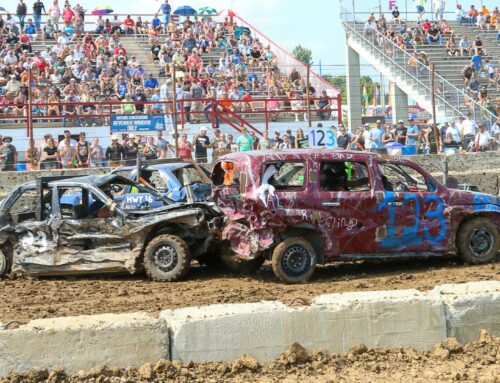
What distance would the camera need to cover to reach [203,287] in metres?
10.8

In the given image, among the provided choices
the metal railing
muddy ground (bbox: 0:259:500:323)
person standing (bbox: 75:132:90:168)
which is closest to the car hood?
muddy ground (bbox: 0:259:500:323)

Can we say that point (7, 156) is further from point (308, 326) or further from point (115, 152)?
point (308, 326)

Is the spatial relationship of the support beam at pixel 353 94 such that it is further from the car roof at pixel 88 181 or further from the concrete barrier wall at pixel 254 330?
the concrete barrier wall at pixel 254 330

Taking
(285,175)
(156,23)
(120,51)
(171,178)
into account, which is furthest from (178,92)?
(285,175)

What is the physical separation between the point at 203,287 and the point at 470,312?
4432 millimetres

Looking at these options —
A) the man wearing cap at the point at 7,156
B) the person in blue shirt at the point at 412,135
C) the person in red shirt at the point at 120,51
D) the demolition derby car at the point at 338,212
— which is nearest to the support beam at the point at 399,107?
the person in blue shirt at the point at 412,135

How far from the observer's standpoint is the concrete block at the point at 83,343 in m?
6.29

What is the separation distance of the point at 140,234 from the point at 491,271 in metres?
4.68

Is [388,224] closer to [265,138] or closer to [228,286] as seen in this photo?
[228,286]

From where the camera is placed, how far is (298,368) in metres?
6.61

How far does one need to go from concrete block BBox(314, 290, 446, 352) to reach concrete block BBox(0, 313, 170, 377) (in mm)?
1396

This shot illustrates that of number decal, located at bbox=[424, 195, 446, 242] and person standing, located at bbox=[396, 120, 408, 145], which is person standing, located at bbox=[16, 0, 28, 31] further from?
number decal, located at bbox=[424, 195, 446, 242]

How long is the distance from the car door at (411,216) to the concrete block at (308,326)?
13.9 feet

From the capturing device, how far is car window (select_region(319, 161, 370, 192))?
11281 millimetres
